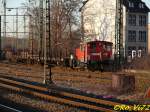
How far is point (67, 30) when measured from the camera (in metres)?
51.7

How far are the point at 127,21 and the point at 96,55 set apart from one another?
39.6 m

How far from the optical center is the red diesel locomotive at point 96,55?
36.1 metres

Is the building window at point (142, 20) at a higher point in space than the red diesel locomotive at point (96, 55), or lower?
higher

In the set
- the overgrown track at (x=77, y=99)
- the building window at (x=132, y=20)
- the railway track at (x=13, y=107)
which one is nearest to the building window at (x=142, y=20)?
the building window at (x=132, y=20)

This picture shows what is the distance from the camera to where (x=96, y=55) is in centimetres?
3659

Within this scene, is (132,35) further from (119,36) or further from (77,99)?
(77,99)

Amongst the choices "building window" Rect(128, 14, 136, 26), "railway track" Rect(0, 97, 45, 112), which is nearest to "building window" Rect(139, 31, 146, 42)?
"building window" Rect(128, 14, 136, 26)

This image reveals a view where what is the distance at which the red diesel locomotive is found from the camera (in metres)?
36.1

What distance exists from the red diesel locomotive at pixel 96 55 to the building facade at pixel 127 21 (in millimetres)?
34646

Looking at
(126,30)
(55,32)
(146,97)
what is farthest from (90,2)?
(146,97)

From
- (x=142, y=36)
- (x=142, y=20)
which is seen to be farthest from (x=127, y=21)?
(x=142, y=20)

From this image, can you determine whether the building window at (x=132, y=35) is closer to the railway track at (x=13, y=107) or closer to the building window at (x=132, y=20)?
the building window at (x=132, y=20)

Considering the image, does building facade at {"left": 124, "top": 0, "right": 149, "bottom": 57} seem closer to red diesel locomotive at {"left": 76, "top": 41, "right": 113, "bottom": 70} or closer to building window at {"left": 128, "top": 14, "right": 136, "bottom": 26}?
building window at {"left": 128, "top": 14, "right": 136, "bottom": 26}

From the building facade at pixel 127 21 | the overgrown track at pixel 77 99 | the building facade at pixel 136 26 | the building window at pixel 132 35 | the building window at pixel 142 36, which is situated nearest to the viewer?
the overgrown track at pixel 77 99
